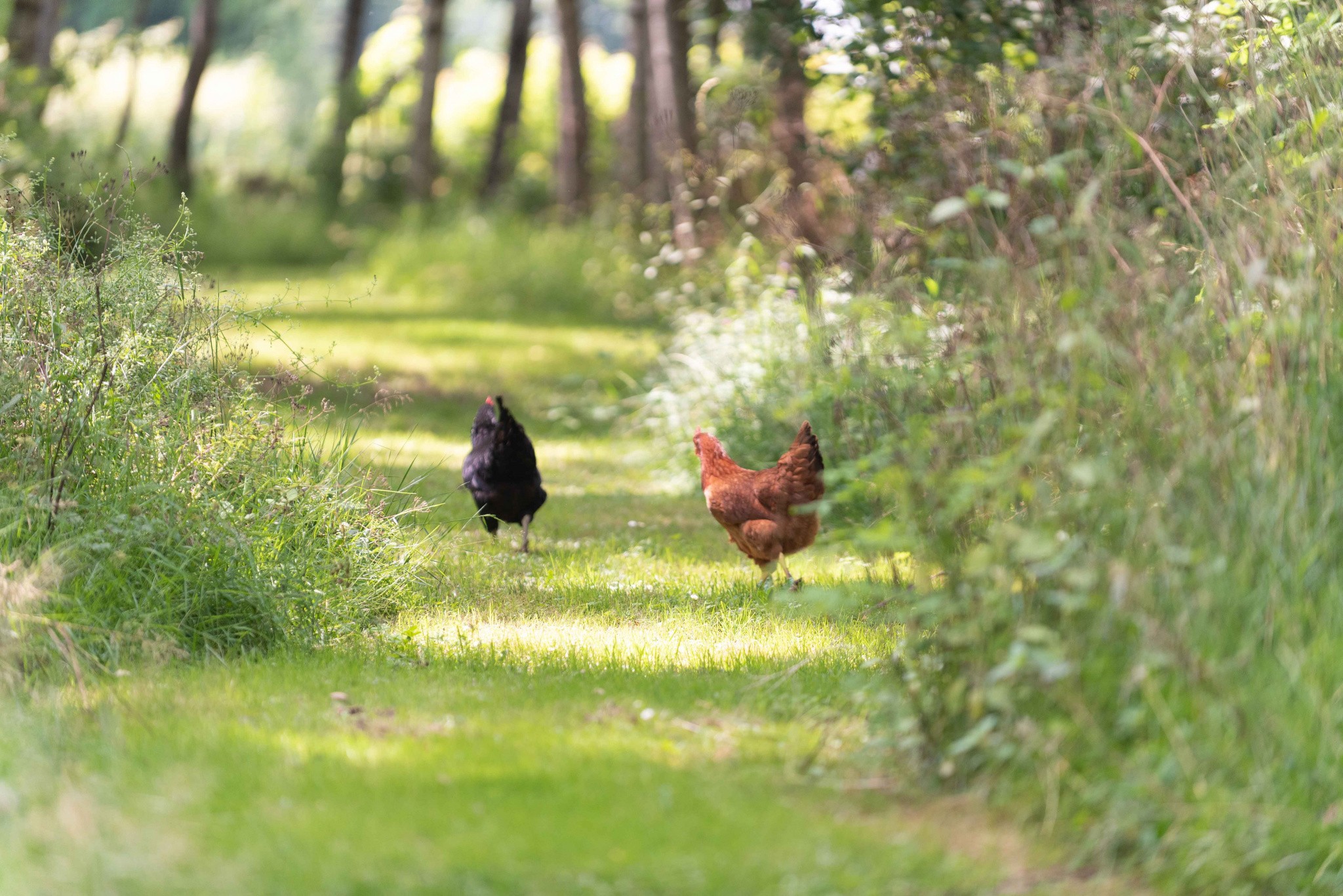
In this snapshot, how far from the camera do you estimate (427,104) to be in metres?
23.5

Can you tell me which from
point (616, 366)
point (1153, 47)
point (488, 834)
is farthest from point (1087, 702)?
point (616, 366)

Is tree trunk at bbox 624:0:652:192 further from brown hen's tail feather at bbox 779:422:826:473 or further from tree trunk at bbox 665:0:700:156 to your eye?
brown hen's tail feather at bbox 779:422:826:473

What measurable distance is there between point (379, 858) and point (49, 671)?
1834mm

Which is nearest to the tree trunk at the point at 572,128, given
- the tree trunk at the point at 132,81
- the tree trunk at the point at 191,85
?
the tree trunk at the point at 191,85

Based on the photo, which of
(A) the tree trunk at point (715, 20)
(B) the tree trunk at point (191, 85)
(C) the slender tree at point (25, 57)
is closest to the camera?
(A) the tree trunk at point (715, 20)

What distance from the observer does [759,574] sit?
7.42 m

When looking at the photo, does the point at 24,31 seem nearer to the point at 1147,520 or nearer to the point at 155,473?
the point at 155,473

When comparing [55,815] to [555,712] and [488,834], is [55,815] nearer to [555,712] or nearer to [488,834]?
[488,834]

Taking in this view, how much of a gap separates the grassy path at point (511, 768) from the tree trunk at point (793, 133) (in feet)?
16.6

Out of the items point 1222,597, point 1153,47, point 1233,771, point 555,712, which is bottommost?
point 555,712

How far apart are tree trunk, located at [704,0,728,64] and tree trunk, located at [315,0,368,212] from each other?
804cm

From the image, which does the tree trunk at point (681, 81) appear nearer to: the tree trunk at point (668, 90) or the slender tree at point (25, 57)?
the tree trunk at point (668, 90)

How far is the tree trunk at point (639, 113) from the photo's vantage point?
62.4 feet

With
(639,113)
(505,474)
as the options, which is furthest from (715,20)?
(639,113)
